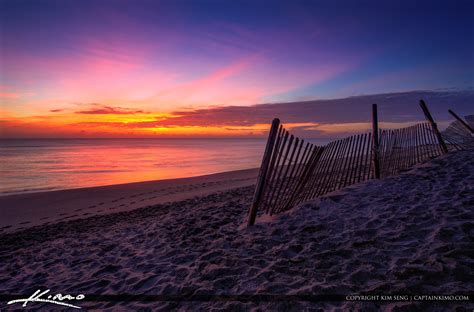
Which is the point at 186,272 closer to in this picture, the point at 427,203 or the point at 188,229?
the point at 188,229

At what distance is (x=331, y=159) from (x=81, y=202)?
9517 mm

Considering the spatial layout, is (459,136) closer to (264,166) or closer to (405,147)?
(405,147)

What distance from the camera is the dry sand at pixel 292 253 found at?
118 inches

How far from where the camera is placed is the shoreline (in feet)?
28.8

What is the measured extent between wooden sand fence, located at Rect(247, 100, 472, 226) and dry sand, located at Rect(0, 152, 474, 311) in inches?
15.8

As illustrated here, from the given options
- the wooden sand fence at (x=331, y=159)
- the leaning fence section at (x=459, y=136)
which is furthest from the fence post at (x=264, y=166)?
the leaning fence section at (x=459, y=136)

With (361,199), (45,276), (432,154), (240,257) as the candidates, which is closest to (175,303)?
(240,257)

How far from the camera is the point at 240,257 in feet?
12.9

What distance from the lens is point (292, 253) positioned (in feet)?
12.8

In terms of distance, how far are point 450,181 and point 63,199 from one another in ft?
42.3

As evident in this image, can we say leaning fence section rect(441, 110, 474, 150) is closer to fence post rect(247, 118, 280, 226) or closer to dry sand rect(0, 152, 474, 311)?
dry sand rect(0, 152, 474, 311)

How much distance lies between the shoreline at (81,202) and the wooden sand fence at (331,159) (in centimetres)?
548
